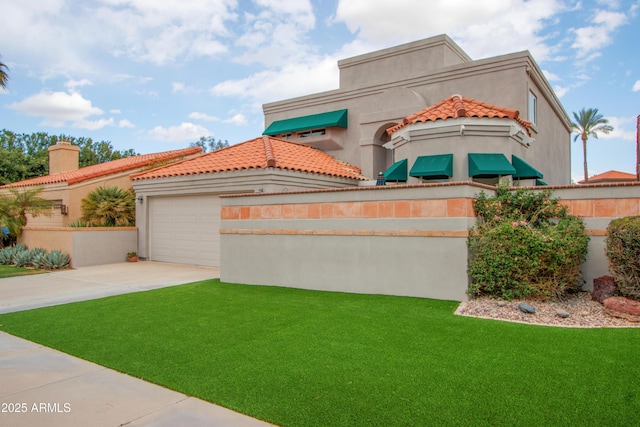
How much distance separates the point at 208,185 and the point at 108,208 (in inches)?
226

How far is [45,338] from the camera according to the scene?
23.5ft

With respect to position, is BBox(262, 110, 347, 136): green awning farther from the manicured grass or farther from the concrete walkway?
the concrete walkway

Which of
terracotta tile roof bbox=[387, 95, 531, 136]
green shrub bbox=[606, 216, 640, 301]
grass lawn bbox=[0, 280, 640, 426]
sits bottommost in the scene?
grass lawn bbox=[0, 280, 640, 426]

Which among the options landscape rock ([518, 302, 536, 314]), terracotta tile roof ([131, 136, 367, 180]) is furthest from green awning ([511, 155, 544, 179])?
landscape rock ([518, 302, 536, 314])

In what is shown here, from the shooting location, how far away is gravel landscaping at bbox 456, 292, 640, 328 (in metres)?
7.27

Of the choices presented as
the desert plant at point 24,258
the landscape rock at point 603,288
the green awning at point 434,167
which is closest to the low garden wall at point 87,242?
the desert plant at point 24,258

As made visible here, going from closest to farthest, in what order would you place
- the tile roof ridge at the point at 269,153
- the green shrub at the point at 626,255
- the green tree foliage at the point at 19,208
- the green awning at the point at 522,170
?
1. the green shrub at the point at 626,255
2. the green awning at the point at 522,170
3. the tile roof ridge at the point at 269,153
4. the green tree foliage at the point at 19,208

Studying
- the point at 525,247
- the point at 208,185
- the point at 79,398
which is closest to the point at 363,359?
the point at 79,398

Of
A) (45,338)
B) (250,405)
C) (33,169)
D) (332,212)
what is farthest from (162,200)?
(33,169)

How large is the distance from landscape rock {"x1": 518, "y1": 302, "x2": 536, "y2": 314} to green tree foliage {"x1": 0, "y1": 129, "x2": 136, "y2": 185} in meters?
37.1

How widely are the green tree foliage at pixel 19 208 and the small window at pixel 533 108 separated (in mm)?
19960

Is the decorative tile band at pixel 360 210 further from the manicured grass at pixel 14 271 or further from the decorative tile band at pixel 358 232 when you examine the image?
the manicured grass at pixel 14 271

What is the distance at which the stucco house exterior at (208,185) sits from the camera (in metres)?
15.1

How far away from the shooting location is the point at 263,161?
15.1 meters
